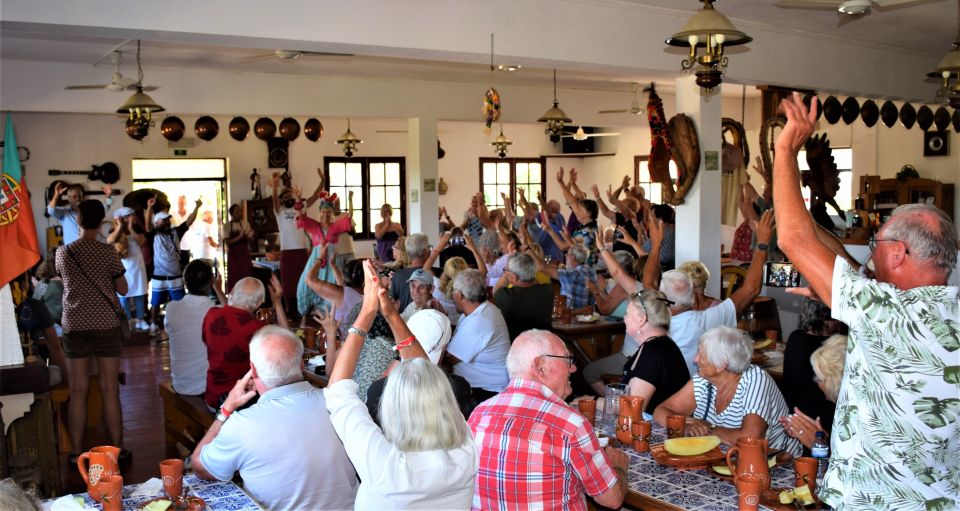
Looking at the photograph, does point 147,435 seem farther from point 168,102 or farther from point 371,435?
point 168,102

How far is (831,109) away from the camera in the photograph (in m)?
8.96

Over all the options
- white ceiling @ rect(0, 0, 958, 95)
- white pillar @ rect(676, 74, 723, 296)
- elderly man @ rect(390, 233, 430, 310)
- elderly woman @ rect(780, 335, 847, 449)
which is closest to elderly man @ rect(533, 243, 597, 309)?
elderly man @ rect(390, 233, 430, 310)

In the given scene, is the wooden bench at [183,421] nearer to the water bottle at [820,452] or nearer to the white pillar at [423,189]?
the water bottle at [820,452]

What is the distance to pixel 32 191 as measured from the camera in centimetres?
1166

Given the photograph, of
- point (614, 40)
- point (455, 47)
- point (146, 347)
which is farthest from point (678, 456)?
point (146, 347)

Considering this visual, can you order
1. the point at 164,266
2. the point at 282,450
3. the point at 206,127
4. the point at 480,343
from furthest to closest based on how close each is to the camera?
1. the point at 206,127
2. the point at 164,266
3. the point at 480,343
4. the point at 282,450

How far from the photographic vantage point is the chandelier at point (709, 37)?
14.6ft

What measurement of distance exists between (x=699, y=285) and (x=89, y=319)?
3529 mm

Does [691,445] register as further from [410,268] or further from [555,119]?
[555,119]

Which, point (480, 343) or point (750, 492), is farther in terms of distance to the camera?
point (480, 343)

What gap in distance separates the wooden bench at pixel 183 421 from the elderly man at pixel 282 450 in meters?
1.75

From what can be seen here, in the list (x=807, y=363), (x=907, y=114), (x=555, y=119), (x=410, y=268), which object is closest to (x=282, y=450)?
(x=807, y=363)

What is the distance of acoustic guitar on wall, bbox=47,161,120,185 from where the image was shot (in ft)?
39.9

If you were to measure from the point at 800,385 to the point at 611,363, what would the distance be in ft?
7.14
